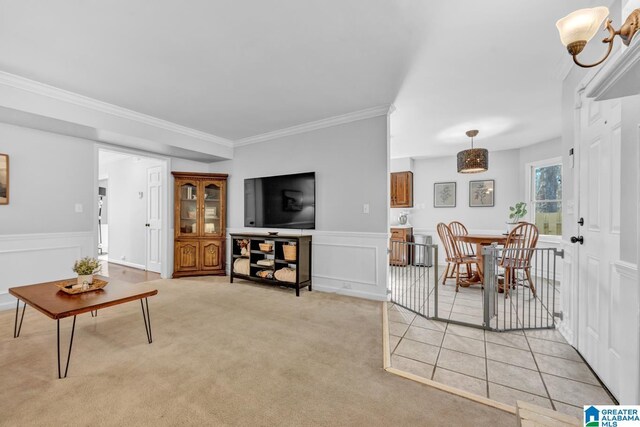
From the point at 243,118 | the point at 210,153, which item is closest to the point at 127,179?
the point at 210,153

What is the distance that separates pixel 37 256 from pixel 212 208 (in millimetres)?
2417

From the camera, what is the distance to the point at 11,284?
3.30 m

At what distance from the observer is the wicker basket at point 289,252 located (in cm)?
399

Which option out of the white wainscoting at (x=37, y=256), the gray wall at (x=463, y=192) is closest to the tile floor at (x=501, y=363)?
Result: the gray wall at (x=463, y=192)

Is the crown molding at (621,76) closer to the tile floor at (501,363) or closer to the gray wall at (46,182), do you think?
the tile floor at (501,363)

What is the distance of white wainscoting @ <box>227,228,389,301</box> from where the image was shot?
12.1 feet

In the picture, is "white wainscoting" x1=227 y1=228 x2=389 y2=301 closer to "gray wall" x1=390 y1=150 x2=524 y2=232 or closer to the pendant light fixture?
the pendant light fixture

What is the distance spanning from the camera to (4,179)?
3.21m

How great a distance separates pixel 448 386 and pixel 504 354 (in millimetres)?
782

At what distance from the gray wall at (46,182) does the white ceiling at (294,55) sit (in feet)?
3.38

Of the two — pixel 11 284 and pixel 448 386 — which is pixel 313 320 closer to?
pixel 448 386

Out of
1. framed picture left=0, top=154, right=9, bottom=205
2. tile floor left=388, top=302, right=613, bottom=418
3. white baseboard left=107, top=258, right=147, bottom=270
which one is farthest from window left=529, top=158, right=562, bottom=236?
framed picture left=0, top=154, right=9, bottom=205

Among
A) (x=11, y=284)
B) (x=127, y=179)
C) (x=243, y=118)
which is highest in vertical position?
(x=243, y=118)

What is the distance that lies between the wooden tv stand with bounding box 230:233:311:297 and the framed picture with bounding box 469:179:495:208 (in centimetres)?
420
